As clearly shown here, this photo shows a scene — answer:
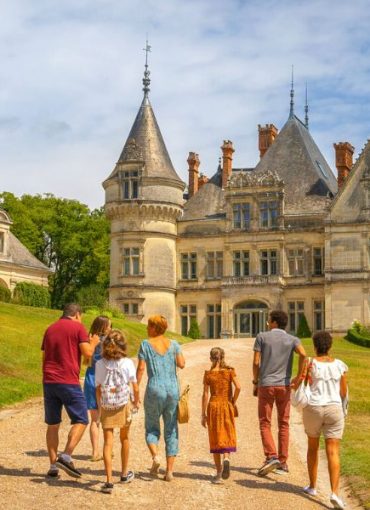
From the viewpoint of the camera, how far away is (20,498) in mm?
9750

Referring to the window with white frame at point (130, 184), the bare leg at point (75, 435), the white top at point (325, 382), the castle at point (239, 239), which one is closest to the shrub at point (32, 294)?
the castle at point (239, 239)

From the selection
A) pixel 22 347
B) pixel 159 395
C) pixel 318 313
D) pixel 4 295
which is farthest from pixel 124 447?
pixel 318 313

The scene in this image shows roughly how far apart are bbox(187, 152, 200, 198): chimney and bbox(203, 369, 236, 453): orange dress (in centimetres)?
4445

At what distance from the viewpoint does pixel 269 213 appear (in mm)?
50375

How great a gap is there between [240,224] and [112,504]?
41.8 metres

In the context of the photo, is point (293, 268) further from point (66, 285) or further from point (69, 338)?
point (69, 338)

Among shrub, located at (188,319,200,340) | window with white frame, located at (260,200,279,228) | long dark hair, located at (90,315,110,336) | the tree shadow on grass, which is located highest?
window with white frame, located at (260,200,279,228)

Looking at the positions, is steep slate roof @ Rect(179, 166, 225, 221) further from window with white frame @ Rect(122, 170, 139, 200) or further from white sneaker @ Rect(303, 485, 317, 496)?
white sneaker @ Rect(303, 485, 317, 496)

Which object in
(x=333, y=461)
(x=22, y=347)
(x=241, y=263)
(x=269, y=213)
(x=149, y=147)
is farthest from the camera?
(x=149, y=147)

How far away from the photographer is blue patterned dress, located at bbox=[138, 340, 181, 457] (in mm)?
11234

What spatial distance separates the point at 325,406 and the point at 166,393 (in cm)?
199

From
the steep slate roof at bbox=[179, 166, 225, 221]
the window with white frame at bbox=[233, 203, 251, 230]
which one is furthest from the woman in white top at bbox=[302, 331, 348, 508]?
the steep slate roof at bbox=[179, 166, 225, 221]

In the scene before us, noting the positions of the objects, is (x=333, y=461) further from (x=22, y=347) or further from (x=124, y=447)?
(x=22, y=347)

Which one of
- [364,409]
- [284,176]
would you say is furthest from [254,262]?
Answer: [364,409]
